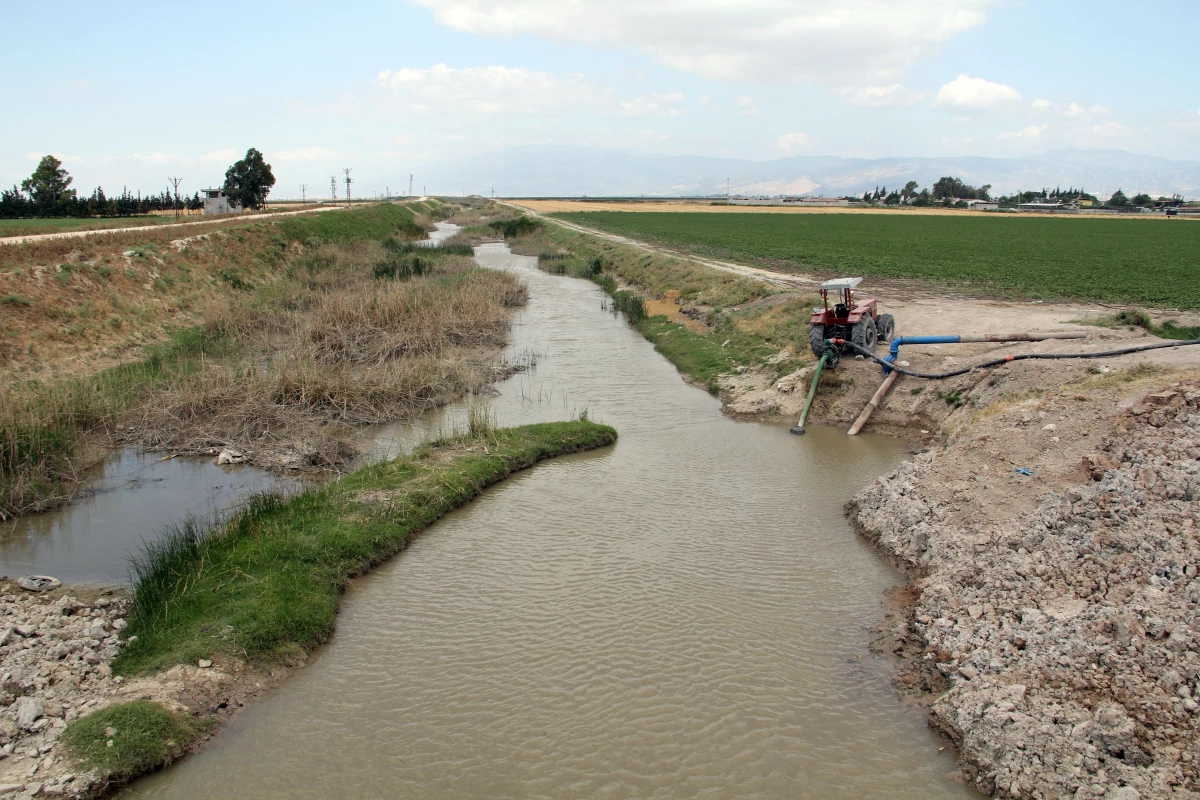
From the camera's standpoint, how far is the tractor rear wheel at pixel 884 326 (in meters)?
19.1

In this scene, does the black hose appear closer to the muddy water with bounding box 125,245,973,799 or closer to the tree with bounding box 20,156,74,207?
the muddy water with bounding box 125,245,973,799

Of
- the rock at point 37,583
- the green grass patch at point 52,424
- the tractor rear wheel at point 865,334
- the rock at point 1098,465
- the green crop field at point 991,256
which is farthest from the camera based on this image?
the green crop field at point 991,256

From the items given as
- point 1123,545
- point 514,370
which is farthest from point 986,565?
point 514,370

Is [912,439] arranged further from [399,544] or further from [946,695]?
[399,544]

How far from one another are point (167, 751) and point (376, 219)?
6030 centimetres

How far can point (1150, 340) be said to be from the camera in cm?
1594

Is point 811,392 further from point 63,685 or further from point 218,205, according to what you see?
point 218,205

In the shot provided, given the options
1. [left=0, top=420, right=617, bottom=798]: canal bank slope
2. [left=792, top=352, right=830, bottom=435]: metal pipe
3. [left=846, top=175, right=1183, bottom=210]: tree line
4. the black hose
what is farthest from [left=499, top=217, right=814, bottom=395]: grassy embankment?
[left=846, top=175, right=1183, bottom=210]: tree line

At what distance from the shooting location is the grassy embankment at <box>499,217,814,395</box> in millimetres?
20359

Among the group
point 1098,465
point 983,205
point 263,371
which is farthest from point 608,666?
point 983,205

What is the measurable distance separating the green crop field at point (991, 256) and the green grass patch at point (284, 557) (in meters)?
23.1

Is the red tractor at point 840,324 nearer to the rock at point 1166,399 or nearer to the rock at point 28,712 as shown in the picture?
the rock at point 1166,399

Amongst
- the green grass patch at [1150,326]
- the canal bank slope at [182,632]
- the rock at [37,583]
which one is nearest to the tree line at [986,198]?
the green grass patch at [1150,326]

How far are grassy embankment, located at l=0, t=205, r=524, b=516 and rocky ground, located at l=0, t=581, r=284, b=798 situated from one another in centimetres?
457
